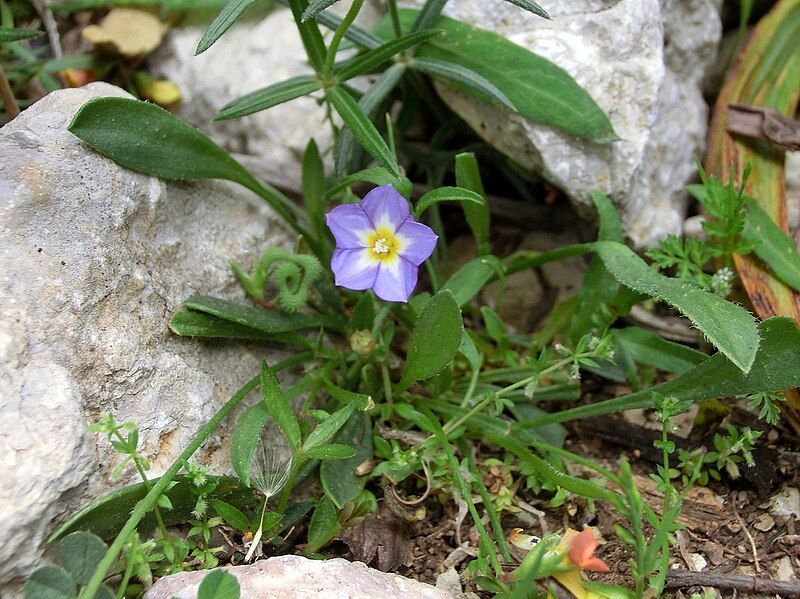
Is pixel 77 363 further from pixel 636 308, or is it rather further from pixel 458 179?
pixel 636 308

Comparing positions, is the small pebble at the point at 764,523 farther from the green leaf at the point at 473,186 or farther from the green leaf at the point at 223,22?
the green leaf at the point at 223,22

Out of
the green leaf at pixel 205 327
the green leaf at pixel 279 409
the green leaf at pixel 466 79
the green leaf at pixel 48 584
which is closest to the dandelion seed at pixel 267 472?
the green leaf at pixel 279 409

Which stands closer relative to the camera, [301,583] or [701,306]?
[301,583]

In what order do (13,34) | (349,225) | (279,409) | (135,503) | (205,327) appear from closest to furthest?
1. (135,503)
2. (279,409)
3. (205,327)
4. (349,225)
5. (13,34)

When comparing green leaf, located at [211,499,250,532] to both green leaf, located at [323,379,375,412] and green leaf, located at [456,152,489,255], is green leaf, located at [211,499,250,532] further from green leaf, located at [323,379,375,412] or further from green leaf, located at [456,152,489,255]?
green leaf, located at [456,152,489,255]

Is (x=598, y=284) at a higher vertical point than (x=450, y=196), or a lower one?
lower

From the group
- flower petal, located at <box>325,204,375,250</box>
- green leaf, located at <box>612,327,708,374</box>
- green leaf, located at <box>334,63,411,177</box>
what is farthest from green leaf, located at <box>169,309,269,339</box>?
green leaf, located at <box>612,327,708,374</box>

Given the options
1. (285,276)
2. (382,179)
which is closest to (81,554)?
(285,276)

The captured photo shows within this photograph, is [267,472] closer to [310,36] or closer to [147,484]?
[147,484]
